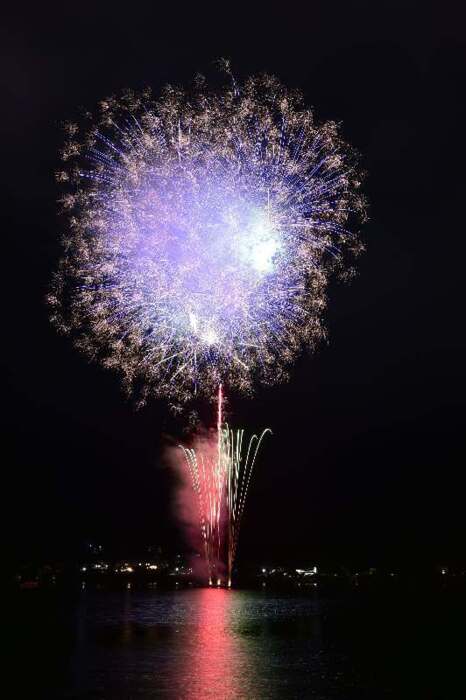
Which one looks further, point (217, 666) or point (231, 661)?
point (231, 661)

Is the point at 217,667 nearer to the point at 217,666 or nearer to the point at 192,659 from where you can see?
the point at 217,666

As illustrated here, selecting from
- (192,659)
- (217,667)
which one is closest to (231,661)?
(192,659)

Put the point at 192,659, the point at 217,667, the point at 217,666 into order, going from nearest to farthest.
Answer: the point at 217,667
the point at 217,666
the point at 192,659

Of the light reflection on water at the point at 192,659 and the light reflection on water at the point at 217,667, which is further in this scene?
the light reflection on water at the point at 192,659

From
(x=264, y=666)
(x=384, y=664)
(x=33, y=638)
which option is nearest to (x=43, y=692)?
(x=264, y=666)

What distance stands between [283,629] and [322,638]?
11.9 ft

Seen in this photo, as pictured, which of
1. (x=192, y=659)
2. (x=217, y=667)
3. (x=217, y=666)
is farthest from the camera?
(x=192, y=659)

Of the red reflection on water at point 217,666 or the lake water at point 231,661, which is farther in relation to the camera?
the lake water at point 231,661

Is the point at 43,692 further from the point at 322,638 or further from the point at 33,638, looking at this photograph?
the point at 322,638

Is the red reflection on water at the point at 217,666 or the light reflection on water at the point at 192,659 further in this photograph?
the light reflection on water at the point at 192,659

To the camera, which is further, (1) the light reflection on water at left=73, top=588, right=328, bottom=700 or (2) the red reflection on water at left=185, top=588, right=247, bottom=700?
(1) the light reflection on water at left=73, top=588, right=328, bottom=700

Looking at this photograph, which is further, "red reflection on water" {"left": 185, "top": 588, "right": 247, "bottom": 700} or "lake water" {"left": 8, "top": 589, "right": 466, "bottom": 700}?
"lake water" {"left": 8, "top": 589, "right": 466, "bottom": 700}

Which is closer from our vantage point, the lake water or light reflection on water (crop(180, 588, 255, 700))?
light reflection on water (crop(180, 588, 255, 700))

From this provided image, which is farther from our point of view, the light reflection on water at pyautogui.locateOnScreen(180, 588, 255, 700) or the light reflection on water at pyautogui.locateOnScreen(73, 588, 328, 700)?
the light reflection on water at pyautogui.locateOnScreen(73, 588, 328, 700)
